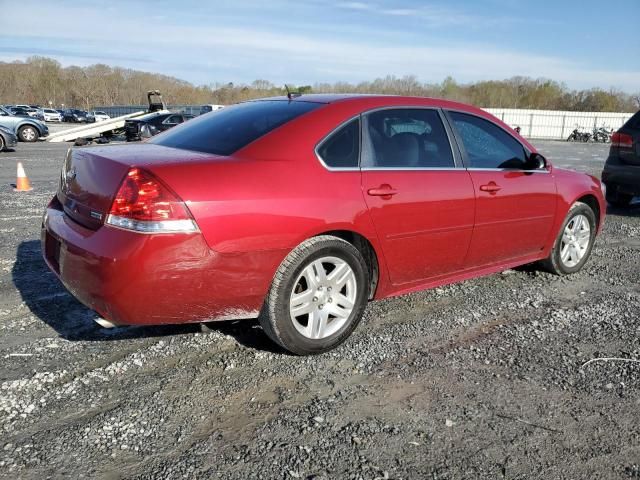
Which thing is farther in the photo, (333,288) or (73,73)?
(73,73)

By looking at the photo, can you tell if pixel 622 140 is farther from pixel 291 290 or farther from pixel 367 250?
pixel 291 290

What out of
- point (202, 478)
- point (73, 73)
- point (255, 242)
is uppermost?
point (73, 73)

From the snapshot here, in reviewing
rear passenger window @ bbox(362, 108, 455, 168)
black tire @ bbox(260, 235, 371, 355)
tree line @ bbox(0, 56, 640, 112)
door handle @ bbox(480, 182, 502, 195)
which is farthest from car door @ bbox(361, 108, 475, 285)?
tree line @ bbox(0, 56, 640, 112)

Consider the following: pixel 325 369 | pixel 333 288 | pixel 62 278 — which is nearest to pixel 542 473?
pixel 325 369

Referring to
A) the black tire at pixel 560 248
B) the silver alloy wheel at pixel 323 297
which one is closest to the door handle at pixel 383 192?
the silver alloy wheel at pixel 323 297

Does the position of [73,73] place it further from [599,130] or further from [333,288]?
[333,288]

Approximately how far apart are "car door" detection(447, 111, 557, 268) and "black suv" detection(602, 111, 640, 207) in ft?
13.5

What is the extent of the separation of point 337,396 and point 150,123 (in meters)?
18.8

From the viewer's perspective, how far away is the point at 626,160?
26.5 feet

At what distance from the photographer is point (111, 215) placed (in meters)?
2.82

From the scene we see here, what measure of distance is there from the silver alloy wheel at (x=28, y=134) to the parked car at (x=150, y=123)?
479cm

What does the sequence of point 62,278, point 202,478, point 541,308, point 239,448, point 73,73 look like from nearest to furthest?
1. point 202,478
2. point 239,448
3. point 62,278
4. point 541,308
5. point 73,73

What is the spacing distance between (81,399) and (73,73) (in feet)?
406

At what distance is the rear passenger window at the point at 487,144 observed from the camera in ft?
13.7
